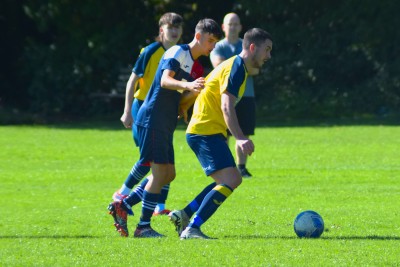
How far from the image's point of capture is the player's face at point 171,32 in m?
10.3

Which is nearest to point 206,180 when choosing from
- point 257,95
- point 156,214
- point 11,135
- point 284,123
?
point 156,214

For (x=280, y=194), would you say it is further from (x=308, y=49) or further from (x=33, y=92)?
(x=33, y=92)

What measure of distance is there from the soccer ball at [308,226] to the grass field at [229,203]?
129mm

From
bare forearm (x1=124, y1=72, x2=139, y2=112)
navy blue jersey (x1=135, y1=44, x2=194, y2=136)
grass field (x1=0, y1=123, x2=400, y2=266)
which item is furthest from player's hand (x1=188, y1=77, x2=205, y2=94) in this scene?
bare forearm (x1=124, y1=72, x2=139, y2=112)

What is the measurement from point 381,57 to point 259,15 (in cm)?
372

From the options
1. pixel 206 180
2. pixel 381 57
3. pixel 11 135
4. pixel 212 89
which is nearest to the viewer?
pixel 212 89

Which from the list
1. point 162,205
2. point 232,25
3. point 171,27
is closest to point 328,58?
point 232,25

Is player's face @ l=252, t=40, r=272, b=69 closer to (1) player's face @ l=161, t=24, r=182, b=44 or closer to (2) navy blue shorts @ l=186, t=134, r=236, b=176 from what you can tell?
(2) navy blue shorts @ l=186, t=134, r=236, b=176

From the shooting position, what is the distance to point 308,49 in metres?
29.2

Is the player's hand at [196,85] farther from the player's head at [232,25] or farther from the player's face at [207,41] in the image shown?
the player's head at [232,25]

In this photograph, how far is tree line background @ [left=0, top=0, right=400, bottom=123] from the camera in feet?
93.5

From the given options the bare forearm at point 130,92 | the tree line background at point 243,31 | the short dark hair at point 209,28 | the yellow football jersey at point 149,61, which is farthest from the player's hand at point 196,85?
the tree line background at point 243,31

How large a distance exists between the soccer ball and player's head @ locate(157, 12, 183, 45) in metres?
2.51

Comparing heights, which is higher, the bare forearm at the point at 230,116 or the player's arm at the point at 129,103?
the bare forearm at the point at 230,116
